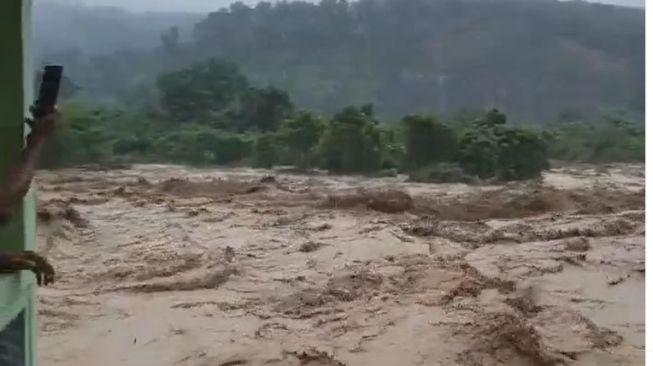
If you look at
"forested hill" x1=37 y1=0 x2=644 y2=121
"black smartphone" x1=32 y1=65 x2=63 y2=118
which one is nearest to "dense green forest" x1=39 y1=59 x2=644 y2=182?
"forested hill" x1=37 y1=0 x2=644 y2=121

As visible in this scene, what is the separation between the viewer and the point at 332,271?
74.7 inches

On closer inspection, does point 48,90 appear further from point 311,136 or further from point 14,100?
point 311,136

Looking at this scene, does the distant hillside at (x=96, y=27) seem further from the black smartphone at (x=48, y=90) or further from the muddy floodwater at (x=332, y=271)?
the black smartphone at (x=48, y=90)

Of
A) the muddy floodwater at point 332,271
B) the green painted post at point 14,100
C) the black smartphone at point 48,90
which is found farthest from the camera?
the muddy floodwater at point 332,271

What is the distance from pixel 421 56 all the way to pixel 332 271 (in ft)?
1.61

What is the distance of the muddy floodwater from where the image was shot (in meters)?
1.85

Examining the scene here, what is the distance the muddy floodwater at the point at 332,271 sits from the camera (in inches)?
72.8

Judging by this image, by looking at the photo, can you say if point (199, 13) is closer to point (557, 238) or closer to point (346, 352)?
point (346, 352)

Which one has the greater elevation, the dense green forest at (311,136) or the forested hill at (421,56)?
the forested hill at (421,56)

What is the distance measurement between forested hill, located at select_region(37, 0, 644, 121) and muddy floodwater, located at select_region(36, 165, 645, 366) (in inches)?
6.8

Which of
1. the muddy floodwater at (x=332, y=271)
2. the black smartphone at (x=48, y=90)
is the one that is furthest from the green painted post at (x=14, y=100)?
the muddy floodwater at (x=332, y=271)

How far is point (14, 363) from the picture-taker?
1119 mm

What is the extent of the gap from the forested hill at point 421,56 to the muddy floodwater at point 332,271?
Result: 0.17 meters

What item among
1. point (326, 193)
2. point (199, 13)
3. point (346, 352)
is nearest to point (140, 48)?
point (199, 13)
